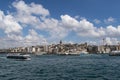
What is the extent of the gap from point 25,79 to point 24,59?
12953 centimetres

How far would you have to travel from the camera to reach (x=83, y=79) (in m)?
70.4

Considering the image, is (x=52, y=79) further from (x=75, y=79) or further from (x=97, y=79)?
(x=97, y=79)

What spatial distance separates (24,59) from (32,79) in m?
129

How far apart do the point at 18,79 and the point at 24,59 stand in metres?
129

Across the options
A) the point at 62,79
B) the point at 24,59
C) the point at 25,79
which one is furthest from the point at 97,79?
the point at 24,59

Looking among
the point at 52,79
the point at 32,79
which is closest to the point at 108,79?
the point at 52,79

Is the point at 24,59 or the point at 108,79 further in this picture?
the point at 24,59

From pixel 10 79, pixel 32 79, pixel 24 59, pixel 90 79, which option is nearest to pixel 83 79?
pixel 90 79

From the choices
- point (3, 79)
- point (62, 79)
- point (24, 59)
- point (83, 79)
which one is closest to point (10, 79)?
point (3, 79)

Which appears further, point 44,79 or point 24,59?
point 24,59

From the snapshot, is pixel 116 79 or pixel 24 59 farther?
pixel 24 59

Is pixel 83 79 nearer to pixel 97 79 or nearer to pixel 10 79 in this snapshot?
pixel 97 79

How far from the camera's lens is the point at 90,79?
70312 mm

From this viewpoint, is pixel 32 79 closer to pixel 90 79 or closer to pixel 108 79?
pixel 90 79
